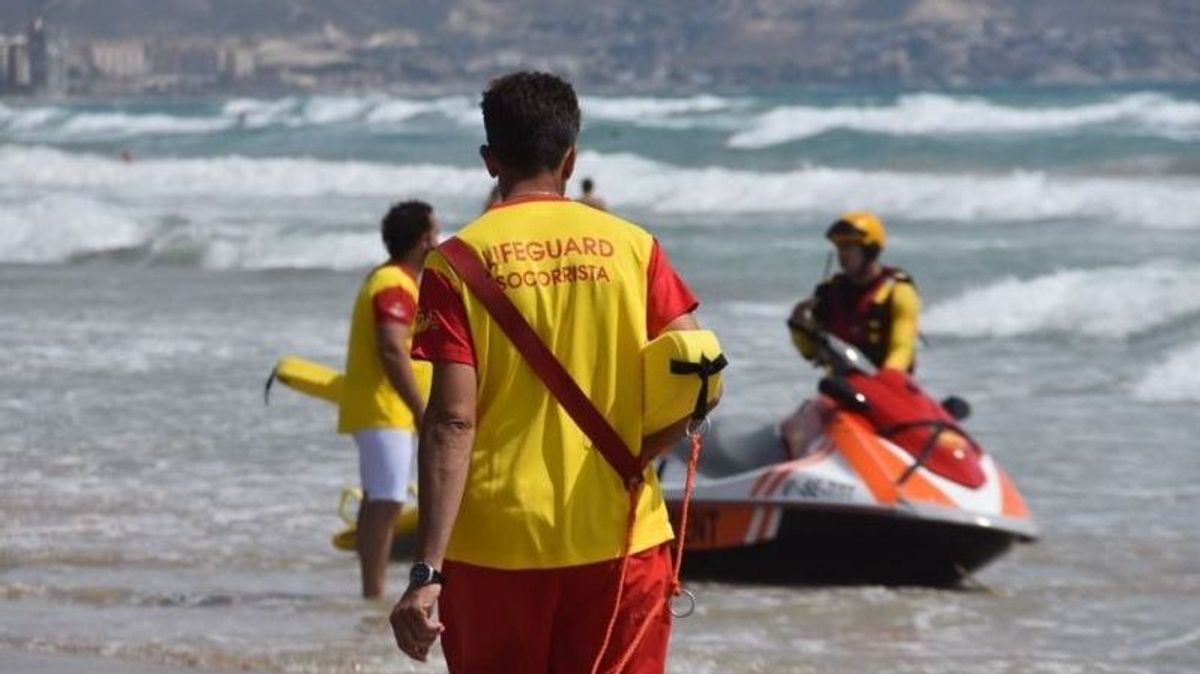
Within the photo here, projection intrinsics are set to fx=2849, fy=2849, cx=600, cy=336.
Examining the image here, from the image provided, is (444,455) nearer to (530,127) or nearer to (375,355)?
(530,127)

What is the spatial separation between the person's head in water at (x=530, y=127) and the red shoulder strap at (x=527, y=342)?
16cm

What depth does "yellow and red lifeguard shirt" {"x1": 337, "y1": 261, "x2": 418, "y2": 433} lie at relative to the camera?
8453 millimetres

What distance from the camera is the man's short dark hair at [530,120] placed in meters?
4.53

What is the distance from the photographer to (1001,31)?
14225 centimetres

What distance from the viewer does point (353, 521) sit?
33.6 ft

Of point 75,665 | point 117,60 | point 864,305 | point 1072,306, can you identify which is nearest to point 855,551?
point 864,305

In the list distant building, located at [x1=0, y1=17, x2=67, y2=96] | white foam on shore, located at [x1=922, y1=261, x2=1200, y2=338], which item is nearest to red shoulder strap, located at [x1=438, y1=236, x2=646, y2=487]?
white foam on shore, located at [x1=922, y1=261, x2=1200, y2=338]

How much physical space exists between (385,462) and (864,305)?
79.5 inches

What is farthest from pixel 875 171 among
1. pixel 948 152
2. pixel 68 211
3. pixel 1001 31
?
pixel 1001 31

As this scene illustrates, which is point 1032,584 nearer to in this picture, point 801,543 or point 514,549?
point 801,543

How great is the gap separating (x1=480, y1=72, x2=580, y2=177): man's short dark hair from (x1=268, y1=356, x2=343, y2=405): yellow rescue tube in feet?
15.2

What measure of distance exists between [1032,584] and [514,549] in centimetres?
561

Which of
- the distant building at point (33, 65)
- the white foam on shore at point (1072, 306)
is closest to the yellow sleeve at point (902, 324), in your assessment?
the white foam on shore at point (1072, 306)

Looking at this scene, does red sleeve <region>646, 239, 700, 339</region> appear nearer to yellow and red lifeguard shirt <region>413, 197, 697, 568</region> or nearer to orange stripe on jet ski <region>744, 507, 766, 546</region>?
yellow and red lifeguard shirt <region>413, 197, 697, 568</region>
